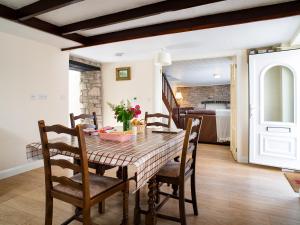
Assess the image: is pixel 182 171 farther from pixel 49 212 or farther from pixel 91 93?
pixel 91 93

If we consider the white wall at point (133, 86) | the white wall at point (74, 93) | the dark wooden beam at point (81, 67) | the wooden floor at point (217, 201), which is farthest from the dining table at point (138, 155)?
the white wall at point (74, 93)

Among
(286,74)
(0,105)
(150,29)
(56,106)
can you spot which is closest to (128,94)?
(56,106)

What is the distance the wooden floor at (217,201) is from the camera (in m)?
1.86

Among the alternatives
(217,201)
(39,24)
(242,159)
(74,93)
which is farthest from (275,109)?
(74,93)

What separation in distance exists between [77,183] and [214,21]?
91.3 inches

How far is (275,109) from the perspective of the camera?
3.35 metres

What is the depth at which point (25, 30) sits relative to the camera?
9.05 ft

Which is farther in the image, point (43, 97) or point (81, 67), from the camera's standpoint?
point (81, 67)

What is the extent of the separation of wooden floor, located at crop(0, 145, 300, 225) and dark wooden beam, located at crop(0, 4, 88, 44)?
6.94 feet

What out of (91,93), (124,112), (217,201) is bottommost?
(217,201)

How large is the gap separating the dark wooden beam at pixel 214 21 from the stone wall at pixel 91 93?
→ 2020 millimetres

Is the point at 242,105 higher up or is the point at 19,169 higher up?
the point at 242,105

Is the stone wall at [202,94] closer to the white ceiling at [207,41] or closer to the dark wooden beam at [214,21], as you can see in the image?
the white ceiling at [207,41]

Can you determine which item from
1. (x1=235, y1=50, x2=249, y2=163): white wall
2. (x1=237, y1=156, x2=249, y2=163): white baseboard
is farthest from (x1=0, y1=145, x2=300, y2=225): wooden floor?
(x1=235, y1=50, x2=249, y2=163): white wall
